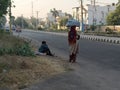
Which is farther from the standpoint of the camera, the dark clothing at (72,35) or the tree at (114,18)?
the tree at (114,18)

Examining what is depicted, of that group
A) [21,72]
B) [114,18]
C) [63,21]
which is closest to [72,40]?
[21,72]

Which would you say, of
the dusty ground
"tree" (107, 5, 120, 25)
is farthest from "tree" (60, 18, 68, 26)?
the dusty ground

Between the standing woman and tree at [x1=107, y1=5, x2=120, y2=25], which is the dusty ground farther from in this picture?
tree at [x1=107, y1=5, x2=120, y2=25]

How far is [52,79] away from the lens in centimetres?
1024

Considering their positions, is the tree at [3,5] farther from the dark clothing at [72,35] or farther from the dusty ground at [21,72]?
the dusty ground at [21,72]

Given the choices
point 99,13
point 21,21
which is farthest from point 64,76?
point 21,21

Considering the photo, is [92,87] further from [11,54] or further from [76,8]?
[76,8]

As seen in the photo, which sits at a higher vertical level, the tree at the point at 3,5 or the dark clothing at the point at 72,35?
the tree at the point at 3,5

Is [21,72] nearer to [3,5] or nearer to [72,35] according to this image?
[72,35]

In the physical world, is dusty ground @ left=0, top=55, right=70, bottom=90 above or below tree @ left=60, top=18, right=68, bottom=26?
below

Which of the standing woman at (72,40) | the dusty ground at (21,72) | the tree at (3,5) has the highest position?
the tree at (3,5)

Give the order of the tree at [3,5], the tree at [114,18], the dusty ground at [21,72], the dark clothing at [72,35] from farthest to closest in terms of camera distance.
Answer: the tree at [114,18] → the tree at [3,5] → the dark clothing at [72,35] → the dusty ground at [21,72]

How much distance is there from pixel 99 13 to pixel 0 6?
111 metres

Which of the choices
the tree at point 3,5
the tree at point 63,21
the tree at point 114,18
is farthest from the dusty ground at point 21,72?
the tree at point 63,21
